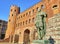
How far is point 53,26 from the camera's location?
2047 centimetres

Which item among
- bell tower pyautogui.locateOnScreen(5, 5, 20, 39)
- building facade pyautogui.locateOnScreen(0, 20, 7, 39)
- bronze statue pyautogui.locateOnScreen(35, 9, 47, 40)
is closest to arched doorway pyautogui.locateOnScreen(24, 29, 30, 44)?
bell tower pyautogui.locateOnScreen(5, 5, 20, 39)

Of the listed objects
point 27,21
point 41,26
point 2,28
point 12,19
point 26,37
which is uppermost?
point 12,19

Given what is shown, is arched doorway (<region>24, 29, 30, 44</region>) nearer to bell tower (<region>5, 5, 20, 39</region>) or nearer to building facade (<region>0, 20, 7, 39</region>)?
bell tower (<region>5, 5, 20, 39</region>)

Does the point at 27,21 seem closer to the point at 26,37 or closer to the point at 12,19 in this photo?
the point at 26,37

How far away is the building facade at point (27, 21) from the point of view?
2169cm

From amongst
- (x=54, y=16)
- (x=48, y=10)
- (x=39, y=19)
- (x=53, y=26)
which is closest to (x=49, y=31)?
(x=53, y=26)

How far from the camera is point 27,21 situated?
3133 cm

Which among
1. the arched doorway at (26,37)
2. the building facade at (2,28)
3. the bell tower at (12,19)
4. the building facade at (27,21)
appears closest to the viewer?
the building facade at (27,21)

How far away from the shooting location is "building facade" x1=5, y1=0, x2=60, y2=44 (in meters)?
21.7

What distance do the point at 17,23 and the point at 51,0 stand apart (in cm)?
1531

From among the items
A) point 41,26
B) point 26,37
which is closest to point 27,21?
point 26,37

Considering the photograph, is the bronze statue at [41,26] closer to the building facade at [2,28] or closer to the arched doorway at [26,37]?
the arched doorway at [26,37]

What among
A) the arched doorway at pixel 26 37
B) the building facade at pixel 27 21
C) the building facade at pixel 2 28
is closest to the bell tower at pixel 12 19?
the building facade at pixel 27 21

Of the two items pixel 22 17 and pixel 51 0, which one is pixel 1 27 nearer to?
pixel 22 17
